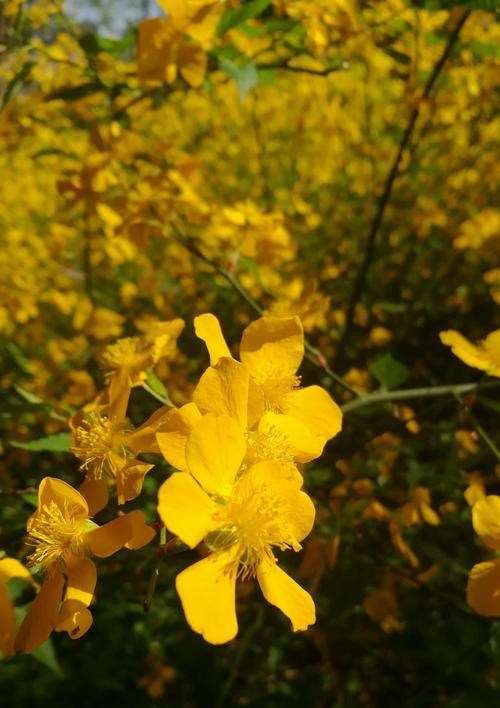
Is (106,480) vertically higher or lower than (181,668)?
higher

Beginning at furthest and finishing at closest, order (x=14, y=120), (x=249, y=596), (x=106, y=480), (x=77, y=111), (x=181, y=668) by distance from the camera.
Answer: (x=14, y=120) < (x=77, y=111) < (x=181, y=668) < (x=249, y=596) < (x=106, y=480)

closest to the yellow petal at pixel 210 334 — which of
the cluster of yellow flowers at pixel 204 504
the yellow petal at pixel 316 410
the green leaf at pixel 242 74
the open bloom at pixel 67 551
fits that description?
the cluster of yellow flowers at pixel 204 504

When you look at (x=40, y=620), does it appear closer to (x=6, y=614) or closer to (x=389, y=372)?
(x=6, y=614)

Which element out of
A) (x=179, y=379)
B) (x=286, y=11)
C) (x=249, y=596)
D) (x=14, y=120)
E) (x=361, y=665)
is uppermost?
(x=286, y=11)

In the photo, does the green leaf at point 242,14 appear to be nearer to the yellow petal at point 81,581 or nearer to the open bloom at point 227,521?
the open bloom at point 227,521

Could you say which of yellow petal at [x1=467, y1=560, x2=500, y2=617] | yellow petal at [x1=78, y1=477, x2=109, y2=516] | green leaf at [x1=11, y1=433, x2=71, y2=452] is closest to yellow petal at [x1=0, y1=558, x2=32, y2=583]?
yellow petal at [x1=78, y1=477, x2=109, y2=516]

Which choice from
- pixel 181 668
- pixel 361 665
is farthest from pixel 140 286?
pixel 361 665

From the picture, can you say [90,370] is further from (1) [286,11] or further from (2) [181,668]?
(1) [286,11]
